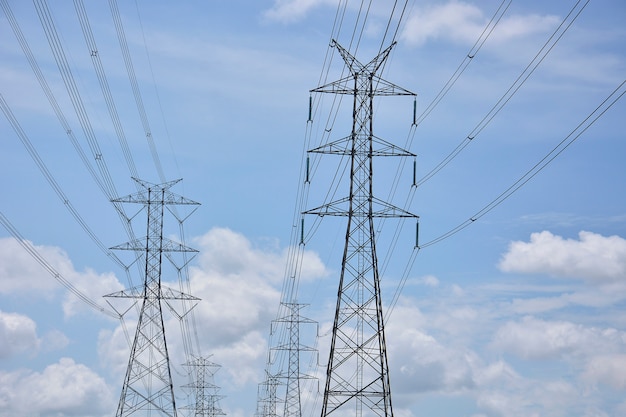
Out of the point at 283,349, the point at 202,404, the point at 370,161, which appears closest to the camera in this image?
the point at 370,161

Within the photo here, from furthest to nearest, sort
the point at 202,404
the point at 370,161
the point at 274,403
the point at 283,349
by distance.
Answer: the point at 202,404, the point at 274,403, the point at 283,349, the point at 370,161

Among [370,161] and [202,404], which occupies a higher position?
[202,404]

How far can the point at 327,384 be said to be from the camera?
154ft

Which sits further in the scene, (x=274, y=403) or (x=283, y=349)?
(x=274, y=403)

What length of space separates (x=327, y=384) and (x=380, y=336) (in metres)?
3.36

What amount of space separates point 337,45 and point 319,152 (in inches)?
253

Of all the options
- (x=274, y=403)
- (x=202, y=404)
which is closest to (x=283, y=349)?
(x=274, y=403)

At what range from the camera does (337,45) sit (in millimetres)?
51594

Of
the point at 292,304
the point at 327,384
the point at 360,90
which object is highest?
the point at 292,304

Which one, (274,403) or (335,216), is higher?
(274,403)

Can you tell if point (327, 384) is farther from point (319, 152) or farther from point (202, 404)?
point (202, 404)

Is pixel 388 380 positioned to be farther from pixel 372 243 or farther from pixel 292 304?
pixel 292 304

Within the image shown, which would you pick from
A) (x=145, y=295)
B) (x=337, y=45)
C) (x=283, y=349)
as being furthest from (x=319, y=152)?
(x=283, y=349)

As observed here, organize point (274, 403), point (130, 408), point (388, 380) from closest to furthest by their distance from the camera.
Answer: point (388, 380), point (130, 408), point (274, 403)
